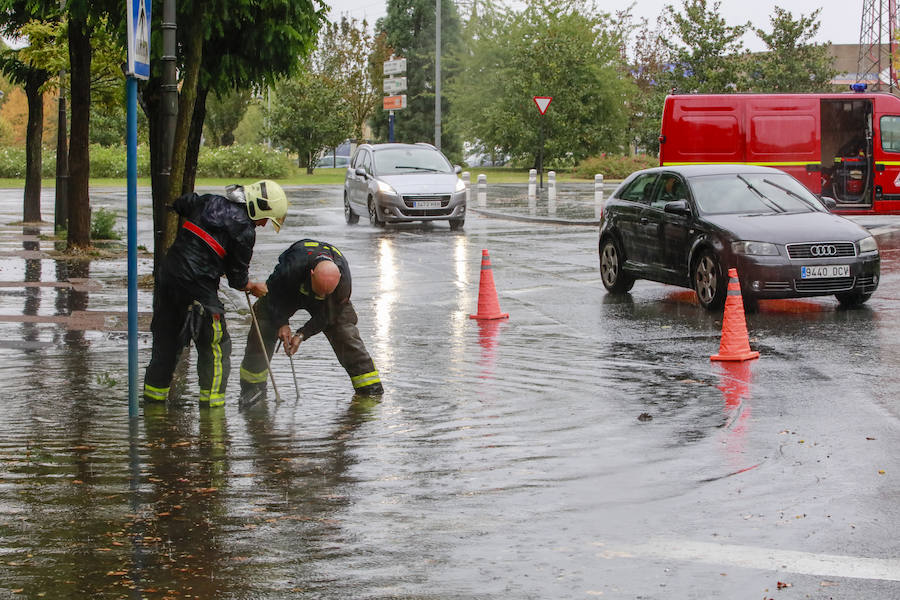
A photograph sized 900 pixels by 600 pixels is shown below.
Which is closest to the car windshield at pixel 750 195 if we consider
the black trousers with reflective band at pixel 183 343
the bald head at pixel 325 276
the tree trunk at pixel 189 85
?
the tree trunk at pixel 189 85

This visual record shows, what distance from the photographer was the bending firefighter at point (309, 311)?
880 centimetres

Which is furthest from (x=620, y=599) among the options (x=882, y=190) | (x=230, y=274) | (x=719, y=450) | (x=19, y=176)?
(x=19, y=176)

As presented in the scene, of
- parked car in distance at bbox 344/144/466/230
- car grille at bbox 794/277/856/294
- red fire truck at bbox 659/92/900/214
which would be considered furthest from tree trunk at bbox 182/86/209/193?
red fire truck at bbox 659/92/900/214

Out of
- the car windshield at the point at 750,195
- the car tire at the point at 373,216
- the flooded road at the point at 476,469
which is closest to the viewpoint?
the flooded road at the point at 476,469

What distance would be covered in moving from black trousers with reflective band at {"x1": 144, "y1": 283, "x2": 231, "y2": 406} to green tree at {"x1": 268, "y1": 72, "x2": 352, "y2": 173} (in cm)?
5289

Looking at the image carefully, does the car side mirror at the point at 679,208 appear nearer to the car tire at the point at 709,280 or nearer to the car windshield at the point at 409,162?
the car tire at the point at 709,280

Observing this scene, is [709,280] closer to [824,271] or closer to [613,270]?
[824,271]

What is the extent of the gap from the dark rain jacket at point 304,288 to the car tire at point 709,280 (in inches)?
233

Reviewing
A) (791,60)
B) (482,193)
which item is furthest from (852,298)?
(791,60)

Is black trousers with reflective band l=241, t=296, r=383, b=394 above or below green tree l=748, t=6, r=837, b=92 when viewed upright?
below

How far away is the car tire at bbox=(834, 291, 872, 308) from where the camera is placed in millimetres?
14023

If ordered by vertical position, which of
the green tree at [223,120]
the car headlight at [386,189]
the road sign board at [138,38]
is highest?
the green tree at [223,120]

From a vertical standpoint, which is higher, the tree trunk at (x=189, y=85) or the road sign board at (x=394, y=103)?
the road sign board at (x=394, y=103)

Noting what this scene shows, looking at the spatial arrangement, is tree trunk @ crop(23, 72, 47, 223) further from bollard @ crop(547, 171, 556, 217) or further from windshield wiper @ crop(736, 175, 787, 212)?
windshield wiper @ crop(736, 175, 787, 212)
